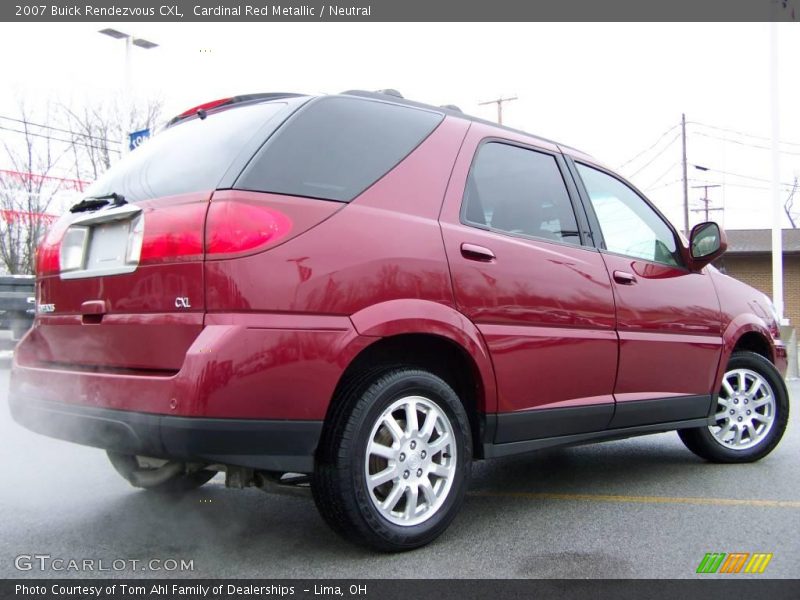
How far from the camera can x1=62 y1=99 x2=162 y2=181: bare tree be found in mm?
19453

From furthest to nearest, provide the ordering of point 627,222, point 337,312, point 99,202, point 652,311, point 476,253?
point 627,222, point 652,311, point 476,253, point 99,202, point 337,312

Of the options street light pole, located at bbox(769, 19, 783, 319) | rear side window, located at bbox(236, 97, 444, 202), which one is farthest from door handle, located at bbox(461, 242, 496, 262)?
street light pole, located at bbox(769, 19, 783, 319)

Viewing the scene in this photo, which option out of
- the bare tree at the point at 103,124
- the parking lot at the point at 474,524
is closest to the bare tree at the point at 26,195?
the bare tree at the point at 103,124

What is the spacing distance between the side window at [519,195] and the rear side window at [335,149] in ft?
1.28

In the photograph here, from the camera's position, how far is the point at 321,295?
2.66m

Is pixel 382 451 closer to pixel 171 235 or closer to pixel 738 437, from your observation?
pixel 171 235

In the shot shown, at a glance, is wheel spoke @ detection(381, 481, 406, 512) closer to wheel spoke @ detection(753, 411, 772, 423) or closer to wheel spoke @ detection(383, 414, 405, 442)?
wheel spoke @ detection(383, 414, 405, 442)

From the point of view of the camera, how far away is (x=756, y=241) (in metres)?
28.8

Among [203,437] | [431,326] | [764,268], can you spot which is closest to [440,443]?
[431,326]

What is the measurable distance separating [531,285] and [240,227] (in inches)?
58.5

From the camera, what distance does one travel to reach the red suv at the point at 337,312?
2559 millimetres

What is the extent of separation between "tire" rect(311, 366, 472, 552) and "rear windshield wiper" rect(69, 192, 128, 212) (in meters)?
1.24
